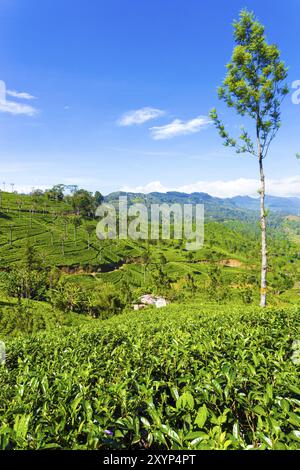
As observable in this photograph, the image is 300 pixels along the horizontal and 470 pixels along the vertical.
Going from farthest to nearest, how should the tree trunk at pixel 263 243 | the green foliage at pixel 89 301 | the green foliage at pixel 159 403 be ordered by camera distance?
1. the green foliage at pixel 89 301
2. the tree trunk at pixel 263 243
3. the green foliage at pixel 159 403

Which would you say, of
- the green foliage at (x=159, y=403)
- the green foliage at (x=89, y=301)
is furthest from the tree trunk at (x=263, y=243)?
the green foliage at (x=89, y=301)

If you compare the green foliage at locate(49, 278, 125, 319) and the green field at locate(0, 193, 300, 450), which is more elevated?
the green field at locate(0, 193, 300, 450)

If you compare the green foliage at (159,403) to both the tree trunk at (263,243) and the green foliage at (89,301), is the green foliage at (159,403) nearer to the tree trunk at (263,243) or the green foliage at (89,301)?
the tree trunk at (263,243)

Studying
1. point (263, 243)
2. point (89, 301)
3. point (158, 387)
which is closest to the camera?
point (158, 387)

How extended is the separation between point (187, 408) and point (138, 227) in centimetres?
A: 14397

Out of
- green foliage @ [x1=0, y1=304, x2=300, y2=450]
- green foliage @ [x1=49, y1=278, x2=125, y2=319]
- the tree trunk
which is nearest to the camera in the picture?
green foliage @ [x1=0, y1=304, x2=300, y2=450]

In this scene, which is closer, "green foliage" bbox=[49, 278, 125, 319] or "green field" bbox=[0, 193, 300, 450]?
"green field" bbox=[0, 193, 300, 450]

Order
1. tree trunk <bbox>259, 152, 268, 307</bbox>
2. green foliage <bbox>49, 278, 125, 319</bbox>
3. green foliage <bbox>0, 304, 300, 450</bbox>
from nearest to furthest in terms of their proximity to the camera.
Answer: green foliage <bbox>0, 304, 300, 450</bbox>
tree trunk <bbox>259, 152, 268, 307</bbox>
green foliage <bbox>49, 278, 125, 319</bbox>

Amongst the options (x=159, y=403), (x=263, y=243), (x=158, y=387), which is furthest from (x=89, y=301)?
(x=159, y=403)

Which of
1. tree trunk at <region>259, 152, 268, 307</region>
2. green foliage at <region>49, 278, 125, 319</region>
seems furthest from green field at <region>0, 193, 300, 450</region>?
green foliage at <region>49, 278, 125, 319</region>

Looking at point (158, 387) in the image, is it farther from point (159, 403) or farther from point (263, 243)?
point (263, 243)

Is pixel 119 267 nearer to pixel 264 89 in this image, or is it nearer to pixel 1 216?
pixel 1 216

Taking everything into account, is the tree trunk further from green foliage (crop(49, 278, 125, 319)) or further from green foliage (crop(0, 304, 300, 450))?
green foliage (crop(49, 278, 125, 319))
